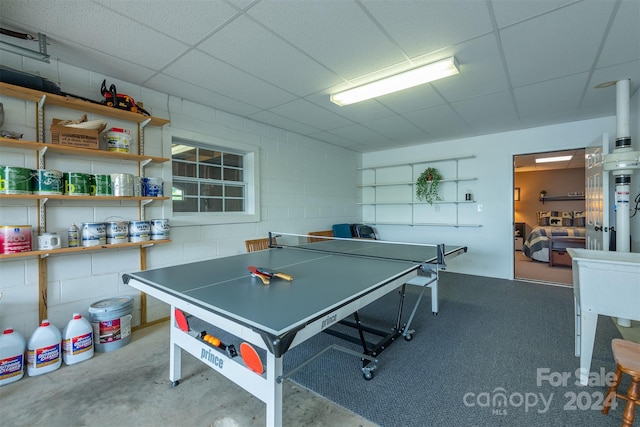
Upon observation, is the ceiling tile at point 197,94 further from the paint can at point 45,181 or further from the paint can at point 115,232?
the paint can at point 115,232

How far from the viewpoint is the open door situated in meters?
3.06

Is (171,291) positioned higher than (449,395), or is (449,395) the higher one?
(171,291)

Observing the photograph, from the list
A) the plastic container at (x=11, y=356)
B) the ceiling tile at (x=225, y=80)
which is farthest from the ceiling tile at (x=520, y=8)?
the plastic container at (x=11, y=356)

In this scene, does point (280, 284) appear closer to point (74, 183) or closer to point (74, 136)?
point (74, 183)

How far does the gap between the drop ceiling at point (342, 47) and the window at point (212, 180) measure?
1.90 ft

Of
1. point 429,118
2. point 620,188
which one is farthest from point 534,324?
point 429,118

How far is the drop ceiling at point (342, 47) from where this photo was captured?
5.84 ft

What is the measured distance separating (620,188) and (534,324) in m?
1.64

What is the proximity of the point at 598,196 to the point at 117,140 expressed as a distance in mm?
5253

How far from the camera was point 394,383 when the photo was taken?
75.4 inches

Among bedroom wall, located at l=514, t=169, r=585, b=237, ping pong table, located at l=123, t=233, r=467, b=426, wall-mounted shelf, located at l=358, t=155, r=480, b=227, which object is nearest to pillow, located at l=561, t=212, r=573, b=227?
bedroom wall, located at l=514, t=169, r=585, b=237

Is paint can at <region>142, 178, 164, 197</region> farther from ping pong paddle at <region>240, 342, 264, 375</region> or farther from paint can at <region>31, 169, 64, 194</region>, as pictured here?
ping pong paddle at <region>240, 342, 264, 375</region>

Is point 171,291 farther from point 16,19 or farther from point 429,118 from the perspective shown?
point 429,118

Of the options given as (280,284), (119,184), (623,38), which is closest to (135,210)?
(119,184)
